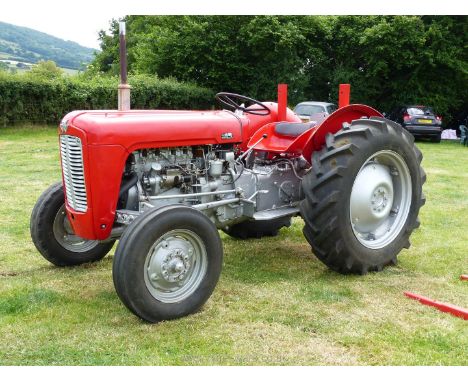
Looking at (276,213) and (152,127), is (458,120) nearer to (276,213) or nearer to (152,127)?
(276,213)

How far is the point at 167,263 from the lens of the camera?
11.4ft

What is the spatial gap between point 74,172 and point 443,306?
2.71 m

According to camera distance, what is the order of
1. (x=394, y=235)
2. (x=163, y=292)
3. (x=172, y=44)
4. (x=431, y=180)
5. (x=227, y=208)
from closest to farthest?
(x=163, y=292), (x=227, y=208), (x=394, y=235), (x=431, y=180), (x=172, y=44)

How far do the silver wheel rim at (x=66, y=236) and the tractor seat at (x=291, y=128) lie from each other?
6.23 feet

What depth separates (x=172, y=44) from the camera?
22062mm

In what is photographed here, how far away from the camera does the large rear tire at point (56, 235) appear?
4.34m

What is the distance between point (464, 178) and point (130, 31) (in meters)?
28.2

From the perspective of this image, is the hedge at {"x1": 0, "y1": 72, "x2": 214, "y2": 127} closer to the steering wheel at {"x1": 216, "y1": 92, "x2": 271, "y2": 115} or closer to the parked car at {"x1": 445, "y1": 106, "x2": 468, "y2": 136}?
the parked car at {"x1": 445, "y1": 106, "x2": 468, "y2": 136}

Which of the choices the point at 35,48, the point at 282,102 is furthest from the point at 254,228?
the point at 35,48

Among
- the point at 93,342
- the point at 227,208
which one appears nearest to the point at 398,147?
the point at 227,208

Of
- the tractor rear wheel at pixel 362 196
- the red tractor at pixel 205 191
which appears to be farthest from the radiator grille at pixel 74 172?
the tractor rear wheel at pixel 362 196

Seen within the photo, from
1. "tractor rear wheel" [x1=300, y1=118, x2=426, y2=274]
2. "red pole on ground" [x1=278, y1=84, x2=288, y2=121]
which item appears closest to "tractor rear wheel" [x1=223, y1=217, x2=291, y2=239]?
"red pole on ground" [x1=278, y1=84, x2=288, y2=121]

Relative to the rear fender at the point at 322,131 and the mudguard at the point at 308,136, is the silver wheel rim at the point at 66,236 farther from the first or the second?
the rear fender at the point at 322,131

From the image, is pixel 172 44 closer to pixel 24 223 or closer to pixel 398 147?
pixel 24 223
